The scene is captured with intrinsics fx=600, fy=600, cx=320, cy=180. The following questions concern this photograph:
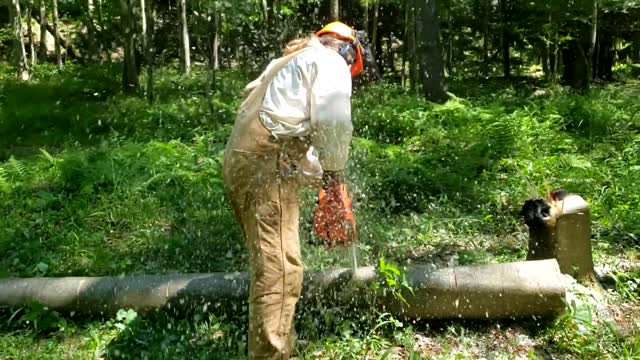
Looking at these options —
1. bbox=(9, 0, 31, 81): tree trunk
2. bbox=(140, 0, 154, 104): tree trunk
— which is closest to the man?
bbox=(140, 0, 154, 104): tree trunk

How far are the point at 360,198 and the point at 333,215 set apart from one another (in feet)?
9.33

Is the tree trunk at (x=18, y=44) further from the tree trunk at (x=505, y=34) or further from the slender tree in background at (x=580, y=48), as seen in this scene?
the slender tree in background at (x=580, y=48)

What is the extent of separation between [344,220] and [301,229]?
1.69 metres

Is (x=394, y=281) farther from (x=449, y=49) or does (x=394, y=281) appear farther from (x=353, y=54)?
(x=449, y=49)

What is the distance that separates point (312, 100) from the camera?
3096 mm

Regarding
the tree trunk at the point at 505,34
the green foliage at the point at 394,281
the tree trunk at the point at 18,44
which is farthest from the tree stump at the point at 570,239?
the tree trunk at the point at 18,44

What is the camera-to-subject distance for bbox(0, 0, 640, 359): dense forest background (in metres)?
3.96

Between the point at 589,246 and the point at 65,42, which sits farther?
the point at 65,42

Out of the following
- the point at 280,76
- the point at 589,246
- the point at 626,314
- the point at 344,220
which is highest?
the point at 280,76

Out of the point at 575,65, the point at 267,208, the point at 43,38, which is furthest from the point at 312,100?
the point at 43,38

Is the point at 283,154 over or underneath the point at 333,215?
over

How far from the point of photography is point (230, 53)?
2561 centimetres

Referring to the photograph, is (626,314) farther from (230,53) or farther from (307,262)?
(230,53)

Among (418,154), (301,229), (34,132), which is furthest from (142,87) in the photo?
(301,229)
